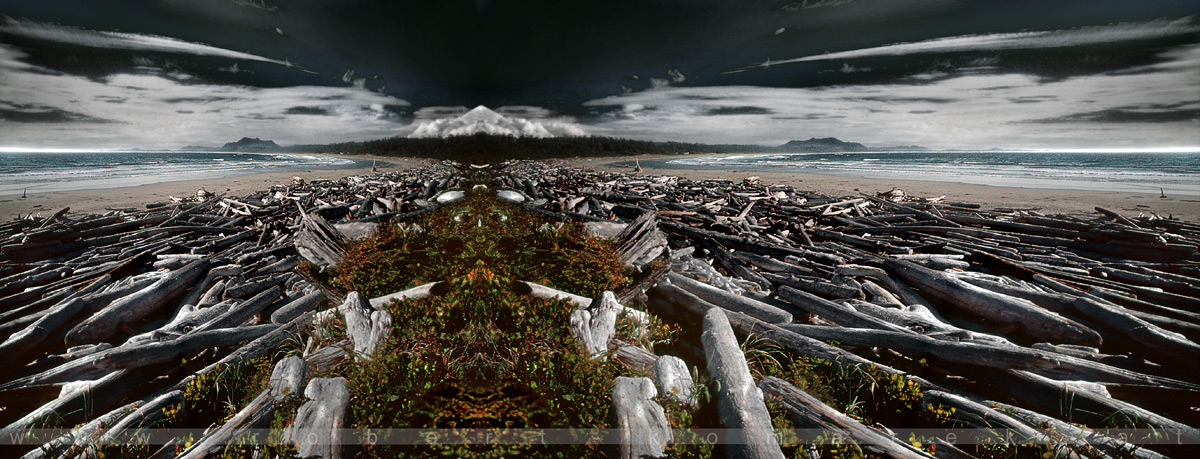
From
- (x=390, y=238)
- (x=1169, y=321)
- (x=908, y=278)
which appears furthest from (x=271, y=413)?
(x=1169, y=321)

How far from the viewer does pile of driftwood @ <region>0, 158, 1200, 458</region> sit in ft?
10.2

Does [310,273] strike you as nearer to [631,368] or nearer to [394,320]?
[394,320]

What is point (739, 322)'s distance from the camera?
4.91 m

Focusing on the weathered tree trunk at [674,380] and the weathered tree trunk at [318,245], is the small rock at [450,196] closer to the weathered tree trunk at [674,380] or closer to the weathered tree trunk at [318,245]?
the weathered tree trunk at [318,245]

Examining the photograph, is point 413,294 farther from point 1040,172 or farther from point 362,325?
point 1040,172

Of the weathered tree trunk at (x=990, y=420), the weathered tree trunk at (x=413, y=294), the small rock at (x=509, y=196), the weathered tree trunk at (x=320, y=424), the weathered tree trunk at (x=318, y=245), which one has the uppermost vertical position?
the small rock at (x=509, y=196)

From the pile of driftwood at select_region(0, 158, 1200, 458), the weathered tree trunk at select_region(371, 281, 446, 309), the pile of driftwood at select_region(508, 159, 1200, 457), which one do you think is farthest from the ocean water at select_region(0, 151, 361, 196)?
the pile of driftwood at select_region(508, 159, 1200, 457)

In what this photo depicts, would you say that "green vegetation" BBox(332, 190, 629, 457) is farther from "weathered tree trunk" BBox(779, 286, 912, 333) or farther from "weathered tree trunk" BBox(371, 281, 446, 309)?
"weathered tree trunk" BBox(779, 286, 912, 333)

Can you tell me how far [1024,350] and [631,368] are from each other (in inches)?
141

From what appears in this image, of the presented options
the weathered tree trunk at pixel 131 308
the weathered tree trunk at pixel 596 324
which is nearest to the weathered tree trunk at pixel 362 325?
the weathered tree trunk at pixel 596 324

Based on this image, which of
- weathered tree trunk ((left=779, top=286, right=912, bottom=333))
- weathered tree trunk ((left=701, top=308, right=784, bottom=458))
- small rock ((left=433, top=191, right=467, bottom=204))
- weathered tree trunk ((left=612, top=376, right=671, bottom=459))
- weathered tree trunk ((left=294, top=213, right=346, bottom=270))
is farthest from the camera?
small rock ((left=433, top=191, right=467, bottom=204))

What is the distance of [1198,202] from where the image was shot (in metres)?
17.7

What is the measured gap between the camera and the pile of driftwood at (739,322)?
310 centimetres

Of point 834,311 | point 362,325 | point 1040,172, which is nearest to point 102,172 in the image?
point 362,325
